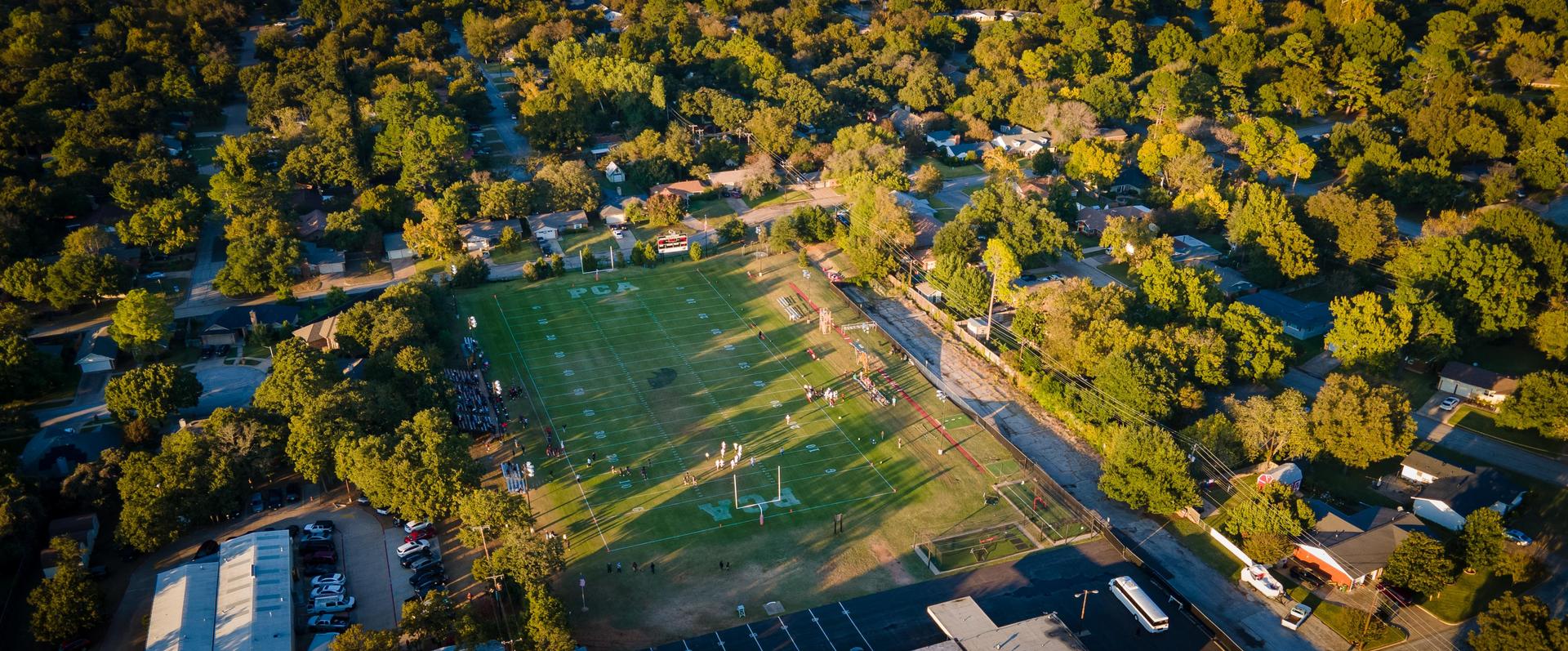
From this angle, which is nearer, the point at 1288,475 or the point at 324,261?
the point at 1288,475

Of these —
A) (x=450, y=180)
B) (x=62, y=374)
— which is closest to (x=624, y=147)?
(x=450, y=180)

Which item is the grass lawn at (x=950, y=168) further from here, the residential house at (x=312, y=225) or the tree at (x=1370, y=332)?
the residential house at (x=312, y=225)

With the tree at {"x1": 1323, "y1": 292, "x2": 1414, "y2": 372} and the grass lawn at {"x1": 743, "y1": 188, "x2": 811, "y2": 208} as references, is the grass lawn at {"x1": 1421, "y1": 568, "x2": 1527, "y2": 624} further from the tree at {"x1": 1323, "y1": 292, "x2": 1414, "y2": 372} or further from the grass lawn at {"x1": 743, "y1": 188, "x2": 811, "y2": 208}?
the grass lawn at {"x1": 743, "y1": 188, "x2": 811, "y2": 208}

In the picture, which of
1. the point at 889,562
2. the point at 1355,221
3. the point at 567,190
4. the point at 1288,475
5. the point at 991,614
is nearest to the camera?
the point at 991,614

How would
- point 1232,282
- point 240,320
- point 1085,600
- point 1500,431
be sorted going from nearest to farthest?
point 1085,600, point 1500,431, point 240,320, point 1232,282

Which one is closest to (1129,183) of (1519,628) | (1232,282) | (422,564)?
(1232,282)

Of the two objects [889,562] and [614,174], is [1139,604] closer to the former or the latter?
[889,562]

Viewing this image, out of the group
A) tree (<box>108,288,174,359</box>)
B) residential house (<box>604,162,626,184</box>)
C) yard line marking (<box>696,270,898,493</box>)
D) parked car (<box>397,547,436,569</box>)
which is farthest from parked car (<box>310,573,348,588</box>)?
residential house (<box>604,162,626,184</box>)
